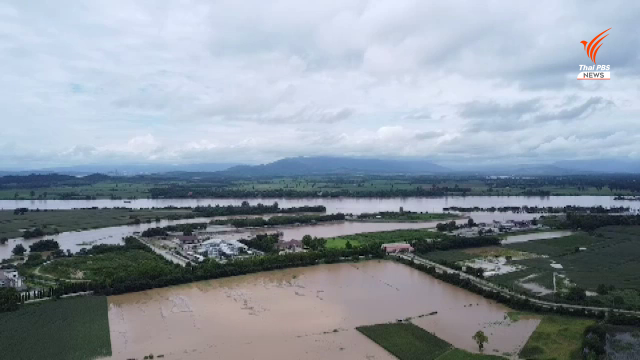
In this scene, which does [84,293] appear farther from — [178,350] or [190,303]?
[178,350]

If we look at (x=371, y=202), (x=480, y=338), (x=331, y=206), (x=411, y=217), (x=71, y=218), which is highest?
(x=371, y=202)

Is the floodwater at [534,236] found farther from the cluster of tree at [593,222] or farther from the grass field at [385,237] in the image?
the grass field at [385,237]

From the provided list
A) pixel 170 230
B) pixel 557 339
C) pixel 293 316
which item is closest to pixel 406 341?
pixel 293 316

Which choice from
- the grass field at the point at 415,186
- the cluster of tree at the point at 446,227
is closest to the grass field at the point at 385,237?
the cluster of tree at the point at 446,227

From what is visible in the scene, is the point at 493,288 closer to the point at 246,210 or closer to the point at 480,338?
the point at 480,338

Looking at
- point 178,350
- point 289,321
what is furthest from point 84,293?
point 289,321

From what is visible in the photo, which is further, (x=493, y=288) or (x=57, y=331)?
(x=493, y=288)

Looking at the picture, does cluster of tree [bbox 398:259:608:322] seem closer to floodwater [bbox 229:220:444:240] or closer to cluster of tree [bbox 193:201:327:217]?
floodwater [bbox 229:220:444:240]
